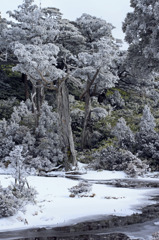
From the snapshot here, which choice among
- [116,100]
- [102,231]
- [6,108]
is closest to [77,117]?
[6,108]

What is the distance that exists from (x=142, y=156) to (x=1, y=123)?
9.50 m

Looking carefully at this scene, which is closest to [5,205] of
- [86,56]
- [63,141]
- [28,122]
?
[63,141]

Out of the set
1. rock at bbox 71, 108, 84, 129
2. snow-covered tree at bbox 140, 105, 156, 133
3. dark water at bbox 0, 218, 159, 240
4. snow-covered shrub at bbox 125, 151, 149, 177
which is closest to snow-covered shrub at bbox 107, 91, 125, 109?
rock at bbox 71, 108, 84, 129

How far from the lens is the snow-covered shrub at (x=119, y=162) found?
16.7m

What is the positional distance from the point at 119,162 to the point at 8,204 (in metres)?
12.0

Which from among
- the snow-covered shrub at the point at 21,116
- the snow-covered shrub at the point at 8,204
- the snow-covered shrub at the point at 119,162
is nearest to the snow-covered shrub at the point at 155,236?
the snow-covered shrub at the point at 8,204

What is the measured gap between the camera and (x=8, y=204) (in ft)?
23.9

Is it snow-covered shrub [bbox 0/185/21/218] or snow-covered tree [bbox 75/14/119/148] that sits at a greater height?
snow-covered tree [bbox 75/14/119/148]

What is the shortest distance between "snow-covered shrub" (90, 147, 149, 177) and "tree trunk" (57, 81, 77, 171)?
140 cm

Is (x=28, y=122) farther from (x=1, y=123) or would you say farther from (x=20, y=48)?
(x=20, y=48)

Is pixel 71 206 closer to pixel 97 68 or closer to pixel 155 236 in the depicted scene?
pixel 155 236

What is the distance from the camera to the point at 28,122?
73.9 feet

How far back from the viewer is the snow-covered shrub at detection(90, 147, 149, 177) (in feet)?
54.8

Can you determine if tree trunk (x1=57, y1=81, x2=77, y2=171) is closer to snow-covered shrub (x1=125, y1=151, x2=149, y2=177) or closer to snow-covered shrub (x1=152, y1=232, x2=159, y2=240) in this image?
snow-covered shrub (x1=125, y1=151, x2=149, y2=177)
